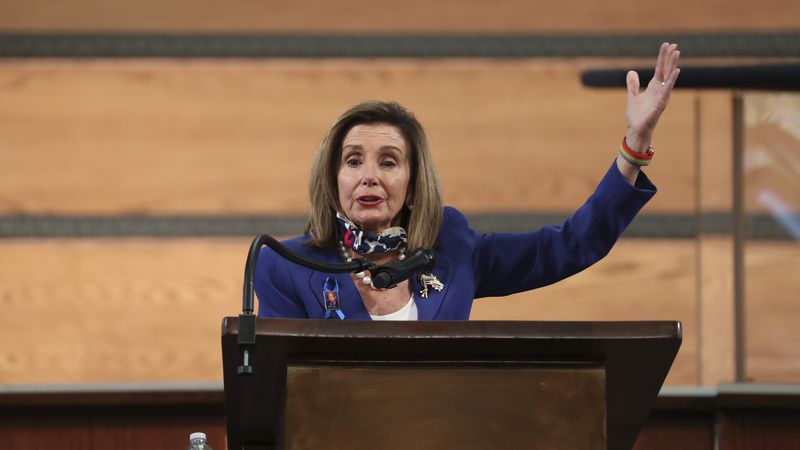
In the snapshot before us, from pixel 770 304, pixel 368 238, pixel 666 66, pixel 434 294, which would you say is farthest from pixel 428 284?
pixel 770 304

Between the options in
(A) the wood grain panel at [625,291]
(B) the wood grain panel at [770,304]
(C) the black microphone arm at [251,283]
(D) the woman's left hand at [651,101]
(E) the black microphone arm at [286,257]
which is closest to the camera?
(C) the black microphone arm at [251,283]

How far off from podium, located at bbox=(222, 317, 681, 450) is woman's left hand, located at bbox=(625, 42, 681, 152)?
1.69ft

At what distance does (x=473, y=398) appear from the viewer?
136 cm

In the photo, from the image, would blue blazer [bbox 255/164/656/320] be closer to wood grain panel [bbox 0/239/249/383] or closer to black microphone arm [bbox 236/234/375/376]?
black microphone arm [bbox 236/234/375/376]

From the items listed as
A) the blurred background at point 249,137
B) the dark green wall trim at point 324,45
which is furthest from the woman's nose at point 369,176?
the dark green wall trim at point 324,45

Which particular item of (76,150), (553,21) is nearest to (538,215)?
(553,21)

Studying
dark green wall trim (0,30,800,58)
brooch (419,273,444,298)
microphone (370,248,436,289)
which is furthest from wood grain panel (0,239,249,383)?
microphone (370,248,436,289)

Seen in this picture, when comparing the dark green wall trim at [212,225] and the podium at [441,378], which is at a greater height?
the dark green wall trim at [212,225]

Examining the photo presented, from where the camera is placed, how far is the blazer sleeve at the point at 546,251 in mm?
1959

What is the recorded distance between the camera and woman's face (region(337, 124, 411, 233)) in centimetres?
195

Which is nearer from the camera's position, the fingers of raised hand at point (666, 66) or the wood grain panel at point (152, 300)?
the fingers of raised hand at point (666, 66)

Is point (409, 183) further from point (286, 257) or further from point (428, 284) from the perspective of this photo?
point (286, 257)

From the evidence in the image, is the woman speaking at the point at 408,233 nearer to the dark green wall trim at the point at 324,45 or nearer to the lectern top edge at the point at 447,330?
the lectern top edge at the point at 447,330

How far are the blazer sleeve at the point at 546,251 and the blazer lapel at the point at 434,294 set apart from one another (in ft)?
0.31
